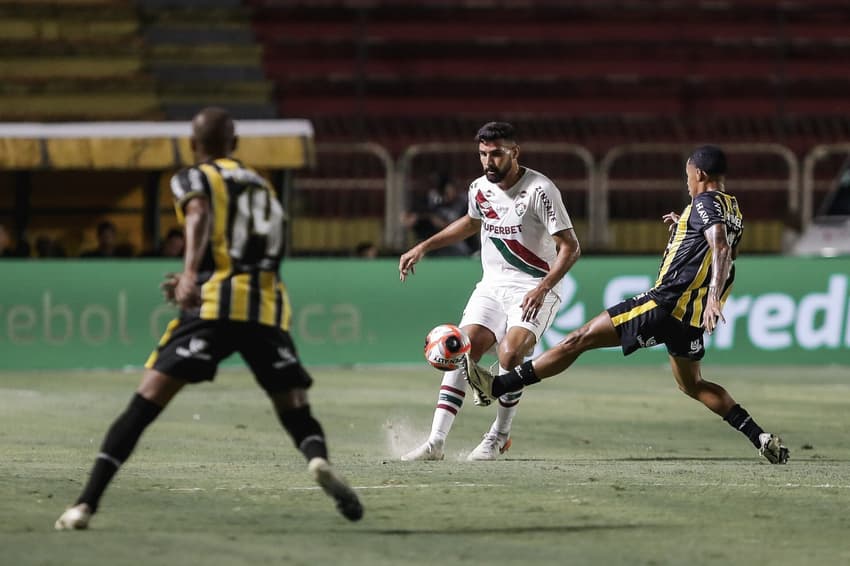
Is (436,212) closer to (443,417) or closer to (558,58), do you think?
(558,58)

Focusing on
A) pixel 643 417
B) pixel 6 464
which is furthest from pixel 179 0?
pixel 6 464

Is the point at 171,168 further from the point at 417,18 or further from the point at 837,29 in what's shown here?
the point at 837,29

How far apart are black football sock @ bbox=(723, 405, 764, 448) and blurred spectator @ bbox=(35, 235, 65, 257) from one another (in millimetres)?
11791

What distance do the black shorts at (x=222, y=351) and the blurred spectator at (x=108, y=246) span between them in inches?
497

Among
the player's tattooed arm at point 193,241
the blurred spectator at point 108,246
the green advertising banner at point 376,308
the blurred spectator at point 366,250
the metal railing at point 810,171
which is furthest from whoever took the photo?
the metal railing at point 810,171

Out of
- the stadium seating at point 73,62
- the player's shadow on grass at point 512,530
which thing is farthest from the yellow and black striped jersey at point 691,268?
the stadium seating at point 73,62

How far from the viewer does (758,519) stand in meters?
8.10

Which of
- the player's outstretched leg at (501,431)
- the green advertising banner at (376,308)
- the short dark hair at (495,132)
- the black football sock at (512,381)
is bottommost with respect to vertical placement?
the green advertising banner at (376,308)

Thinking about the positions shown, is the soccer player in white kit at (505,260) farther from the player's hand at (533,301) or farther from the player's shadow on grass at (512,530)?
the player's shadow on grass at (512,530)

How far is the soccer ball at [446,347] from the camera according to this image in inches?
414

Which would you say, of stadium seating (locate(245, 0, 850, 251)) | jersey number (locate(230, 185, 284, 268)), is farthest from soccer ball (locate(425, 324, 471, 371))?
stadium seating (locate(245, 0, 850, 251))

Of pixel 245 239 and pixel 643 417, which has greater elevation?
pixel 245 239

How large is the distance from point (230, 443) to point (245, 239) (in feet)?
15.7

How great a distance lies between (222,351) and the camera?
24.9 ft
